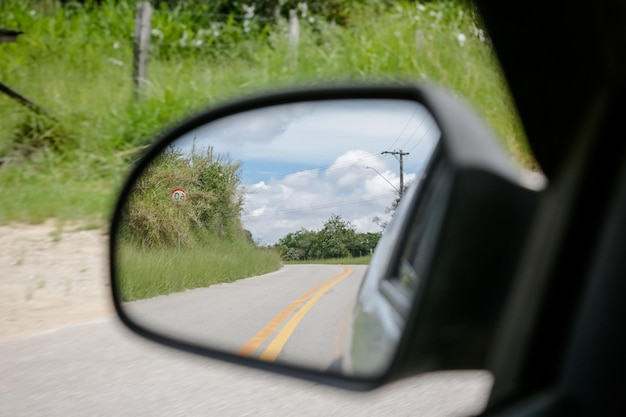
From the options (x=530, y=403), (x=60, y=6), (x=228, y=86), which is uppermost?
(x=60, y=6)

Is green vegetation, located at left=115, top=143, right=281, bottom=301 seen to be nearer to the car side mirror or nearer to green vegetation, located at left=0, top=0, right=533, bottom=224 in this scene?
the car side mirror

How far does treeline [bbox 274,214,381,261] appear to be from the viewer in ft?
4.58

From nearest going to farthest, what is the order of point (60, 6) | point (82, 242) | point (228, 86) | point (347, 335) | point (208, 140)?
point (347, 335), point (208, 140), point (82, 242), point (228, 86), point (60, 6)

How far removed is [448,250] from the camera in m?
1.12

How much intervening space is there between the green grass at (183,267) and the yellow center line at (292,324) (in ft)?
0.52

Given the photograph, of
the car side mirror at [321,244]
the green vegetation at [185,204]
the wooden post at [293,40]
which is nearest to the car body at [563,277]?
the car side mirror at [321,244]

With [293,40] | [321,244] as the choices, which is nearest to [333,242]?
[321,244]

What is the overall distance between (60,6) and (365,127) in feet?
53.9

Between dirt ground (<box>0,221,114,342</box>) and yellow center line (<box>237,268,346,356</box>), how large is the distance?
455 centimetres

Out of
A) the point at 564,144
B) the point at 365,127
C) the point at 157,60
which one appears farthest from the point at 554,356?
the point at 157,60

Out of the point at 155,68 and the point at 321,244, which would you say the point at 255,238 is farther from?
the point at 155,68

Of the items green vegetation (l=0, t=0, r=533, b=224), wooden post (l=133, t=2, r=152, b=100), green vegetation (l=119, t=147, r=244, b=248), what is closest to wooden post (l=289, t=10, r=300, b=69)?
green vegetation (l=0, t=0, r=533, b=224)

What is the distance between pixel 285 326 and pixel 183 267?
1.58 feet

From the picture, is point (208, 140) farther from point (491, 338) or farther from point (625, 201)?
point (625, 201)
